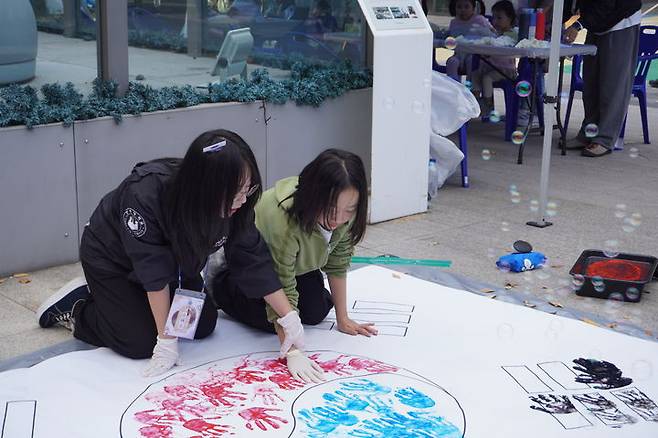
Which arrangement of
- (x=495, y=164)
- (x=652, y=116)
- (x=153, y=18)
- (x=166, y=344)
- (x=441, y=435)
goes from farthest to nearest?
(x=652, y=116) < (x=495, y=164) < (x=153, y=18) < (x=166, y=344) < (x=441, y=435)

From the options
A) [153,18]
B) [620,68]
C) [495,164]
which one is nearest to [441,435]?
[153,18]

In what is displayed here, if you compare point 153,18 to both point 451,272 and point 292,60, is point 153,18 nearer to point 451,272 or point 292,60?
point 292,60

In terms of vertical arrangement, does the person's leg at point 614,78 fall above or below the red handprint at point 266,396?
above

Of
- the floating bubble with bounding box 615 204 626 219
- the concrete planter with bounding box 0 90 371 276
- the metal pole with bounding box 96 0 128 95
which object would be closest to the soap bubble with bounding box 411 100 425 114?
the concrete planter with bounding box 0 90 371 276

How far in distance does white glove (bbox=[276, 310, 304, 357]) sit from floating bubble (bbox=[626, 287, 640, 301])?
171 cm

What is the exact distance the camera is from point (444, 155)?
242 inches

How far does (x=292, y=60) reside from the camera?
19.0 ft

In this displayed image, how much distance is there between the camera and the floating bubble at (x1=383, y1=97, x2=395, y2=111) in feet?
17.3

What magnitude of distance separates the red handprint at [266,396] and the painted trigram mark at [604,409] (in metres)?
0.99

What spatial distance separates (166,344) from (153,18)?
240 cm

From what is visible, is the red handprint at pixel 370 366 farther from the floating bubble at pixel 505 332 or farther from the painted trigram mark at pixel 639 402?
the painted trigram mark at pixel 639 402

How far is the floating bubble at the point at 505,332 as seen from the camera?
3632mm

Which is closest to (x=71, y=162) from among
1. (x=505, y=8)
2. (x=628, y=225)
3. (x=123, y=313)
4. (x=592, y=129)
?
(x=123, y=313)

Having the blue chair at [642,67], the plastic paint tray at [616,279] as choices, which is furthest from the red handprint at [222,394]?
the blue chair at [642,67]
